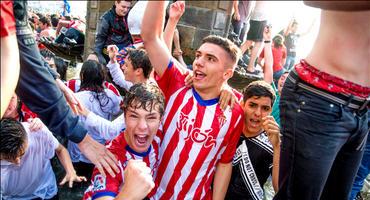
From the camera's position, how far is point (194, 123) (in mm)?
1986

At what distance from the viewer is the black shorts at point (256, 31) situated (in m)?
5.90

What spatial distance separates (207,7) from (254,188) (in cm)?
409

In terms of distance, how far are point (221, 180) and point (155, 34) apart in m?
1.06

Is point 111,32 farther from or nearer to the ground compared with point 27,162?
farther from the ground

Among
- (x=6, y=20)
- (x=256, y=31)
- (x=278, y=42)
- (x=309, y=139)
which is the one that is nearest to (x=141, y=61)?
(x=309, y=139)

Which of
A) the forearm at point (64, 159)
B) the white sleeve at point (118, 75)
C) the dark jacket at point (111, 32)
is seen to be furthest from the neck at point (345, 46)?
the dark jacket at point (111, 32)

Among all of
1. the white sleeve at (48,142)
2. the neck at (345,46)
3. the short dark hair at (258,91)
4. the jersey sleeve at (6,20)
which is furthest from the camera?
the short dark hair at (258,91)

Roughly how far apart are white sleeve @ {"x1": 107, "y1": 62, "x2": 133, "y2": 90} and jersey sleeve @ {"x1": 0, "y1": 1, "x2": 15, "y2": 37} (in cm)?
283

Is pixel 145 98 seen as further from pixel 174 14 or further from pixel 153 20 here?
pixel 174 14

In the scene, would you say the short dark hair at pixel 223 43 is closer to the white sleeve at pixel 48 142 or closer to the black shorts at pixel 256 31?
the white sleeve at pixel 48 142

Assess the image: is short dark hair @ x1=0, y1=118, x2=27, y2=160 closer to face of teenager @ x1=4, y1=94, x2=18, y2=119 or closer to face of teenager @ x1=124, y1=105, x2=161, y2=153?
face of teenager @ x1=4, y1=94, x2=18, y2=119

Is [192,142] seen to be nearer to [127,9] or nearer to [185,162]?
[185,162]

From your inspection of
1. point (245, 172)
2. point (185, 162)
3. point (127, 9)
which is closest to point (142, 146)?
point (185, 162)

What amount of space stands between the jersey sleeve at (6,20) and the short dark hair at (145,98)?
982 millimetres
